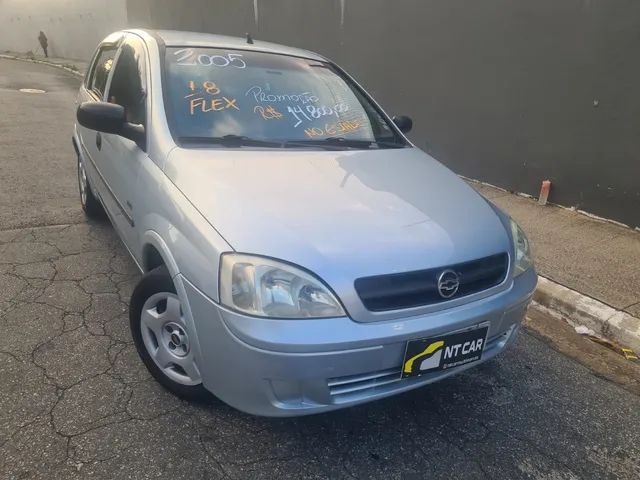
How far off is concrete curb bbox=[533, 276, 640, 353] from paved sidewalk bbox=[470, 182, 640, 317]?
0.10 meters

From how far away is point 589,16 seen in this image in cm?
494

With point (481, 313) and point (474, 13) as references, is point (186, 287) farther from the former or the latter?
point (474, 13)

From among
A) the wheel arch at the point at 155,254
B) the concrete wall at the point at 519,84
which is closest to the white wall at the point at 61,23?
the concrete wall at the point at 519,84

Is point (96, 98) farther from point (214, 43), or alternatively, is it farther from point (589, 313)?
point (589, 313)

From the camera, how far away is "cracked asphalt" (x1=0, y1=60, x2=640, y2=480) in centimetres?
210

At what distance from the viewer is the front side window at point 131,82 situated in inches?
116

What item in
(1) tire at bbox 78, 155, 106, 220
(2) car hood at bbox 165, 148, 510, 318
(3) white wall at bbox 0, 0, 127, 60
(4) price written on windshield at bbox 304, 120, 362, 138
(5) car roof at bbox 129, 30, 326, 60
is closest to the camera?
(2) car hood at bbox 165, 148, 510, 318

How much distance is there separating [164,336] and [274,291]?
796 millimetres

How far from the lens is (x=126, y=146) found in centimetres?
295

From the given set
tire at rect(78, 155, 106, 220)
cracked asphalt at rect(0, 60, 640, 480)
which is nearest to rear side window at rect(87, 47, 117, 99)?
tire at rect(78, 155, 106, 220)

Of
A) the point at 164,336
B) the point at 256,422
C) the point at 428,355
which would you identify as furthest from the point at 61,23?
the point at 428,355

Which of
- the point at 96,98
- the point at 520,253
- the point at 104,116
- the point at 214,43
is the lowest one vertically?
the point at 520,253

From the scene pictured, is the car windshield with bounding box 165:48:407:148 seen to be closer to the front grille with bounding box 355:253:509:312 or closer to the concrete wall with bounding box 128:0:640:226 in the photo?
the front grille with bounding box 355:253:509:312

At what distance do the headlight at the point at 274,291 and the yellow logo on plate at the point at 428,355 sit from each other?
0.36m
